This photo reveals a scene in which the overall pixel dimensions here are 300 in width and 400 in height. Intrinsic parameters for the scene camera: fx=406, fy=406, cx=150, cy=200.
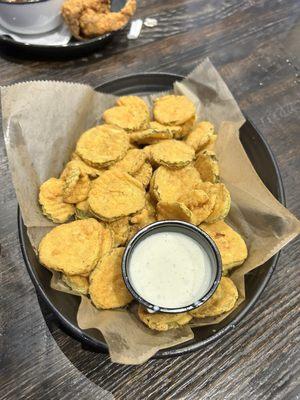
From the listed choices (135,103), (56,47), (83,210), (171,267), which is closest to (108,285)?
(171,267)

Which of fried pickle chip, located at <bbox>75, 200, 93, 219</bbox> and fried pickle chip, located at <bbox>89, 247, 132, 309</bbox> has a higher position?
fried pickle chip, located at <bbox>75, 200, 93, 219</bbox>

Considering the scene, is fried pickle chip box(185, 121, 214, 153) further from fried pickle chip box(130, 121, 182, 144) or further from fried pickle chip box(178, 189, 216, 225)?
fried pickle chip box(178, 189, 216, 225)

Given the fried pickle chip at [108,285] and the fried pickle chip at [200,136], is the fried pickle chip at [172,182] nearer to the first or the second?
the fried pickle chip at [200,136]

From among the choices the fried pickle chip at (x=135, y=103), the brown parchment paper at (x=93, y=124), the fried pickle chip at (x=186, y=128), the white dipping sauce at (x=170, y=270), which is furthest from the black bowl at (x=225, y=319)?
the fried pickle chip at (x=135, y=103)

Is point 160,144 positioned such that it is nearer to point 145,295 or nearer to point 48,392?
point 145,295

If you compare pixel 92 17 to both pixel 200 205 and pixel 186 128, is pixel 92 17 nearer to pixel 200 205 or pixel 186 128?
pixel 186 128

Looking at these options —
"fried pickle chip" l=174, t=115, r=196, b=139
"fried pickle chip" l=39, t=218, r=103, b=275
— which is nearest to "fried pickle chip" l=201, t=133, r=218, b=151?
"fried pickle chip" l=174, t=115, r=196, b=139
